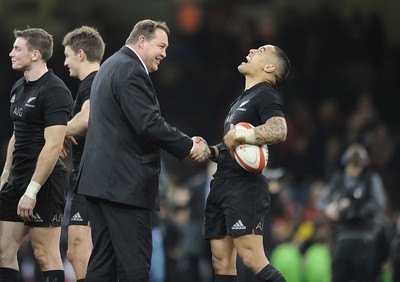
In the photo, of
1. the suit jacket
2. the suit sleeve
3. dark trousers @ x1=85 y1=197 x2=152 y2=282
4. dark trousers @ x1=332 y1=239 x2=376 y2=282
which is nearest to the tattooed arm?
the suit jacket

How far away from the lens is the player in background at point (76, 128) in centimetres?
822

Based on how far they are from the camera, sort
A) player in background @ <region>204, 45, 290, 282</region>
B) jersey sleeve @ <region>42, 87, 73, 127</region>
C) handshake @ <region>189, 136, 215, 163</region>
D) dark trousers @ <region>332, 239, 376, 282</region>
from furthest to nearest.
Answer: dark trousers @ <region>332, 239, 376, 282</region> < jersey sleeve @ <region>42, 87, 73, 127</region> < player in background @ <region>204, 45, 290, 282</region> < handshake @ <region>189, 136, 215, 163</region>

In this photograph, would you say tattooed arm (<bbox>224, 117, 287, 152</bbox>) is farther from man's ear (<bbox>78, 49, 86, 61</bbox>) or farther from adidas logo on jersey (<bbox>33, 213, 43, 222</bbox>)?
adidas logo on jersey (<bbox>33, 213, 43, 222</bbox>)

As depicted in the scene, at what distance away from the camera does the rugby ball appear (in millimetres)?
7703

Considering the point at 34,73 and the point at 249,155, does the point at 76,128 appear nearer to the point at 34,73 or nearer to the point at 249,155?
the point at 34,73

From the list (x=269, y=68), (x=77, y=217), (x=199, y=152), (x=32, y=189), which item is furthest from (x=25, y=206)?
(x=269, y=68)

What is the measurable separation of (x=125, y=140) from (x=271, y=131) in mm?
1117

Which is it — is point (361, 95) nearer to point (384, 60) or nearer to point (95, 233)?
point (384, 60)

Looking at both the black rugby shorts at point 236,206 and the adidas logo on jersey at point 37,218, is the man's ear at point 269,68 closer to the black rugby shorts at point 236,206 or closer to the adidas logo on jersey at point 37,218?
the black rugby shorts at point 236,206

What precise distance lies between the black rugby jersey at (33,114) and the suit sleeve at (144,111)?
0.90 metres

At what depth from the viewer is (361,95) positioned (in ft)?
59.6

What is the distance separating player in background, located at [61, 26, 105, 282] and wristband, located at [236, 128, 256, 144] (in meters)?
1.30

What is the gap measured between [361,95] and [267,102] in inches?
420

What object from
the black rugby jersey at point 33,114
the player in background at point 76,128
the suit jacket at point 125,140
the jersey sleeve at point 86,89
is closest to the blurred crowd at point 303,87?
the player in background at point 76,128
